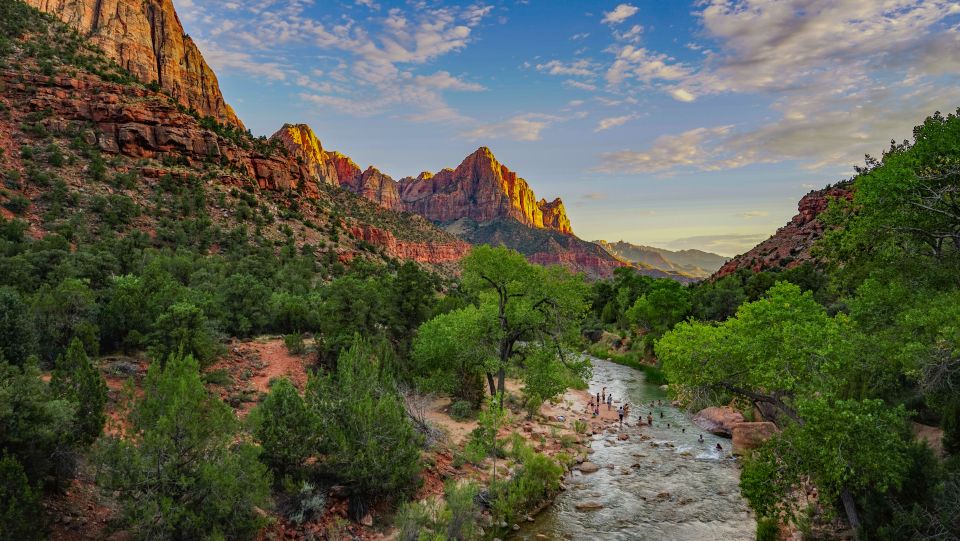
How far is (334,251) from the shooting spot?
213 feet

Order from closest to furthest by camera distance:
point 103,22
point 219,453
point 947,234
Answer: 1. point 219,453
2. point 947,234
3. point 103,22

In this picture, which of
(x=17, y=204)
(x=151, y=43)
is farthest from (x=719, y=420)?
(x=151, y=43)

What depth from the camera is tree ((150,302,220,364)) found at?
65.2 ft

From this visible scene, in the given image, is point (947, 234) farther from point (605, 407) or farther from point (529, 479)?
point (605, 407)

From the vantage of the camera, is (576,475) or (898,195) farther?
(576,475)

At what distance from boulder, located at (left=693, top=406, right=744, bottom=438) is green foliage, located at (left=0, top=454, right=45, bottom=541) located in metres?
28.4

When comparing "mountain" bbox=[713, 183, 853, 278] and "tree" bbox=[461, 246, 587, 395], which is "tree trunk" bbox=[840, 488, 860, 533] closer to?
"tree" bbox=[461, 246, 587, 395]

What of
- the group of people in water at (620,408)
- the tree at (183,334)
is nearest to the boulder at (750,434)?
the group of people in water at (620,408)

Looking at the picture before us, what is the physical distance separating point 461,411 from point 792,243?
306 ft

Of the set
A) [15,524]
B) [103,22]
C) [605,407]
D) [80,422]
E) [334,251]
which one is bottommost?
[605,407]

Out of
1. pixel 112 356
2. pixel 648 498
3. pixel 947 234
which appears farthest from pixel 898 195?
pixel 112 356

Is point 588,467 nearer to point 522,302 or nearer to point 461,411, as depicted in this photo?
point 461,411

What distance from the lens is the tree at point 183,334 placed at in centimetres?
1988

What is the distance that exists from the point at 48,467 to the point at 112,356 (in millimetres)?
11213
